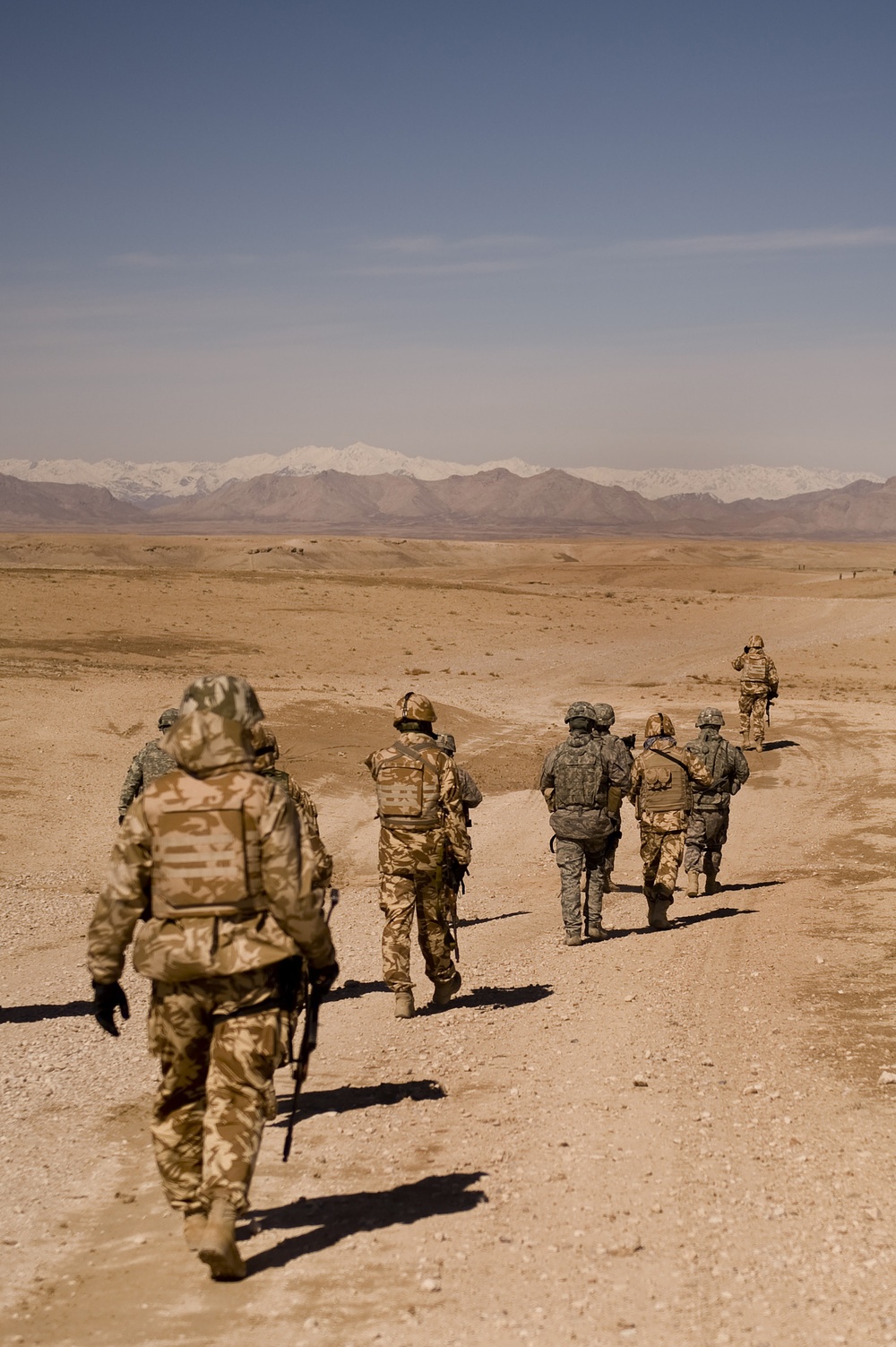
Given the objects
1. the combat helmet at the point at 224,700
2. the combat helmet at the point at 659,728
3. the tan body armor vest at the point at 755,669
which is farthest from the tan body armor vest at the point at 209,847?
the tan body armor vest at the point at 755,669

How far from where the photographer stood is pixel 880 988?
9.62 metres

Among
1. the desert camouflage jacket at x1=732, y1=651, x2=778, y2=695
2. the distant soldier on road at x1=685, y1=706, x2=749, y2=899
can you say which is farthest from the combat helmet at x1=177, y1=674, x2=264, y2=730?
the desert camouflage jacket at x1=732, y1=651, x2=778, y2=695

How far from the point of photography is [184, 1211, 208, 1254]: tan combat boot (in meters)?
5.12

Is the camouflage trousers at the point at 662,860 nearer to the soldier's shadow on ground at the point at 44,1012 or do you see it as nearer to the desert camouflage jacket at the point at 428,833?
the desert camouflage jacket at the point at 428,833

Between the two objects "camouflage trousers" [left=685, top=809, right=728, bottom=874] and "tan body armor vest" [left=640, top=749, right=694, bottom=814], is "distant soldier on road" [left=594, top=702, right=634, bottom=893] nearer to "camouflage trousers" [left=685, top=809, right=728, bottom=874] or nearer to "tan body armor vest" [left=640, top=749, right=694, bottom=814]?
"tan body armor vest" [left=640, top=749, right=694, bottom=814]

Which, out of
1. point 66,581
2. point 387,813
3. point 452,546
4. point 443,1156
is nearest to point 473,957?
point 387,813

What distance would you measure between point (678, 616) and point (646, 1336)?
55205 millimetres

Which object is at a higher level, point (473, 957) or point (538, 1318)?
point (538, 1318)

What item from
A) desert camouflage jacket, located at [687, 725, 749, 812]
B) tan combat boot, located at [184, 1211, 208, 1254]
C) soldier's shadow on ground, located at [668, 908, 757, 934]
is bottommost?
soldier's shadow on ground, located at [668, 908, 757, 934]

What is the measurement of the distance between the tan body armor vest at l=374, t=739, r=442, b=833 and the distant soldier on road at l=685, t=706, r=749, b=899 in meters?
5.53

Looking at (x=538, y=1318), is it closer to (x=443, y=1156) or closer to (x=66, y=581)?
(x=443, y=1156)

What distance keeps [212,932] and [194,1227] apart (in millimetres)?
1203

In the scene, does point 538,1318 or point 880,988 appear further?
point 880,988

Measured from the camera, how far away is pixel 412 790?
893 centimetres
